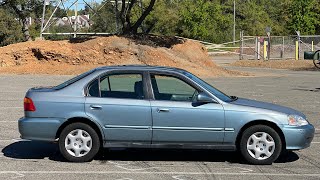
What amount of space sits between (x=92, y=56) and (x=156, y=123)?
23436mm

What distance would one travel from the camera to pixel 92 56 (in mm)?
31016

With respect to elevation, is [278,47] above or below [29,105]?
above

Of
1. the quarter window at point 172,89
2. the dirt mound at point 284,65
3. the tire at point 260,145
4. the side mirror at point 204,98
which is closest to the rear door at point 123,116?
the quarter window at point 172,89

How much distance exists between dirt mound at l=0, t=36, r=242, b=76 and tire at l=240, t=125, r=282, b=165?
21297mm

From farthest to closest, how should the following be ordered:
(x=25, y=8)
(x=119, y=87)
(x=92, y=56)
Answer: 1. (x=25, y=8)
2. (x=92, y=56)
3. (x=119, y=87)

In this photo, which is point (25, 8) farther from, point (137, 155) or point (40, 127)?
point (40, 127)

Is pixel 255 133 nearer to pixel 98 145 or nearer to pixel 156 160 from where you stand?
pixel 156 160

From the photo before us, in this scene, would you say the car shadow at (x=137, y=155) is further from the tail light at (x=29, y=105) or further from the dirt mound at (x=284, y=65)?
the dirt mound at (x=284, y=65)

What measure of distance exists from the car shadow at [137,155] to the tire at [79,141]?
315 mm

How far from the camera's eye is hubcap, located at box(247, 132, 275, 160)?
809 centimetres

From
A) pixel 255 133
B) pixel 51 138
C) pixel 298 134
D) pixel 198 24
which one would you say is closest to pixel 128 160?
pixel 51 138

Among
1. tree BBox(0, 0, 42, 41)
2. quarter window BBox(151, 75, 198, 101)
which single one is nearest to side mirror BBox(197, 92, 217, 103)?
quarter window BBox(151, 75, 198, 101)

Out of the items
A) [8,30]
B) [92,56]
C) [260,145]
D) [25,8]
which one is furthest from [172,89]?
[8,30]

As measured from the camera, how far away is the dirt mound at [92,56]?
30391mm
